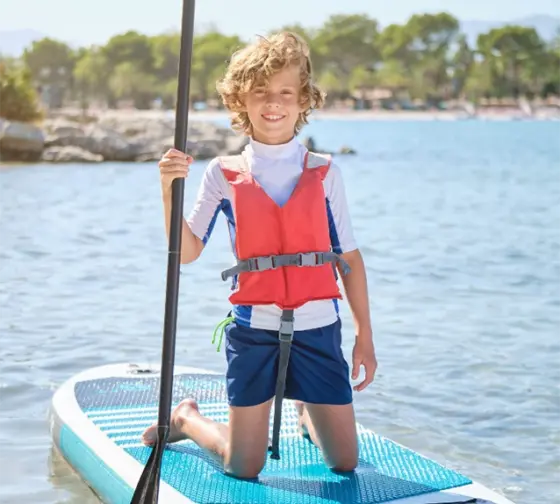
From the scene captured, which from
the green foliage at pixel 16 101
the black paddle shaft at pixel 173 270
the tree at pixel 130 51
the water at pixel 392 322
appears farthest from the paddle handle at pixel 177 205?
the tree at pixel 130 51

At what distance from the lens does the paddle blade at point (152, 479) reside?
322 centimetres

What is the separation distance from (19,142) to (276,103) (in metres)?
28.1

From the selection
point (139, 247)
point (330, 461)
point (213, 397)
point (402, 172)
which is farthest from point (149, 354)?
point (402, 172)

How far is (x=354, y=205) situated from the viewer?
2073 centimetres

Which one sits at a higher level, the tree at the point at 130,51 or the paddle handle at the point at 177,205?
the paddle handle at the point at 177,205

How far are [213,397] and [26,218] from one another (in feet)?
43.0

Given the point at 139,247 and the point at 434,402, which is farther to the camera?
the point at 139,247

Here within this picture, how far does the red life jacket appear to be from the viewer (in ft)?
11.0

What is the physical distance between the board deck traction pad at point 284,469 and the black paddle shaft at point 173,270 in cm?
16

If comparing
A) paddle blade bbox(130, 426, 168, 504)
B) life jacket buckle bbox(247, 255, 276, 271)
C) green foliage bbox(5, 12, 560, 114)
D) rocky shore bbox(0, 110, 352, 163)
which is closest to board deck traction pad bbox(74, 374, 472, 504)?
paddle blade bbox(130, 426, 168, 504)

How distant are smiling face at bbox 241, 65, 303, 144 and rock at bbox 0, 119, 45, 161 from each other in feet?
91.3

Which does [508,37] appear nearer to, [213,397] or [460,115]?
[460,115]

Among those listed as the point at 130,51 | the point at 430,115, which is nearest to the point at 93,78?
the point at 130,51

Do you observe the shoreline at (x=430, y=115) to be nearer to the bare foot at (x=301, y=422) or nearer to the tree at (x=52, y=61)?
the tree at (x=52, y=61)
